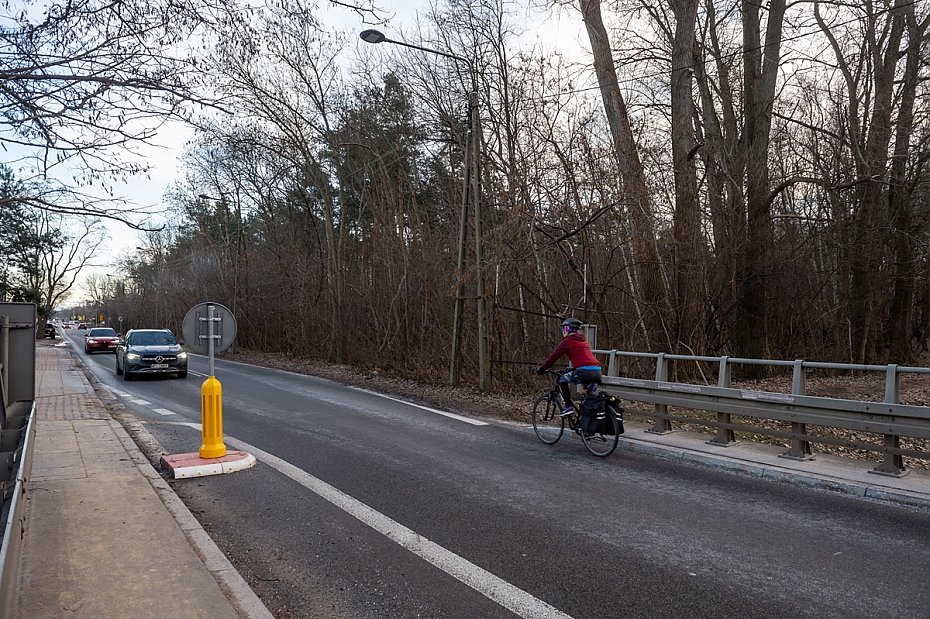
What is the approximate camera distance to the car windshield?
72.4 ft

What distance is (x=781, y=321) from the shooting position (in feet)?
85.5

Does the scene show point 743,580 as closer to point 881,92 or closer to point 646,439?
point 646,439

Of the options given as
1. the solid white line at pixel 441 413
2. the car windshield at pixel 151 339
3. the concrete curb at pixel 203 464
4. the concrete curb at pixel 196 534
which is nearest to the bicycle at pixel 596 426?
the solid white line at pixel 441 413

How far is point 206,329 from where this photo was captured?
8.33 meters

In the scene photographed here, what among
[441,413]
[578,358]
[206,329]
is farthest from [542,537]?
[441,413]

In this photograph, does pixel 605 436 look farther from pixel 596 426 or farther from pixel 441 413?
pixel 441 413

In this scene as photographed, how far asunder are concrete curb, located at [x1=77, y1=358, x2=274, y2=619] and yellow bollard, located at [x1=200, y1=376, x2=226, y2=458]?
2.12ft

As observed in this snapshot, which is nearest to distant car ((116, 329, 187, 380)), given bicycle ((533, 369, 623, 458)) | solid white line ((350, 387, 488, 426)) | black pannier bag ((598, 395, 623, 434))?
solid white line ((350, 387, 488, 426))

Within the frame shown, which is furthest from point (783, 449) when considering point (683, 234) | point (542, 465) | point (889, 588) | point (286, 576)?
point (683, 234)

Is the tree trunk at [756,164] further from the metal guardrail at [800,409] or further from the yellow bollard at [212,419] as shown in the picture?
the yellow bollard at [212,419]

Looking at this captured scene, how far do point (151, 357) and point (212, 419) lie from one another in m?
14.4

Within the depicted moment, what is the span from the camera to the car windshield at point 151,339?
72.4 ft

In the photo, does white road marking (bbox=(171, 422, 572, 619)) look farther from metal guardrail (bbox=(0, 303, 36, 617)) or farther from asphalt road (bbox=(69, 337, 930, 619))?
metal guardrail (bbox=(0, 303, 36, 617))

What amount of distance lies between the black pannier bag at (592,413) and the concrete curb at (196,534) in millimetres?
5023
